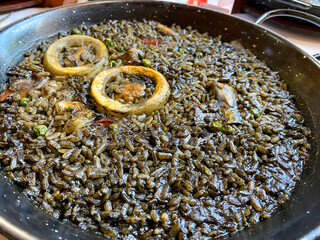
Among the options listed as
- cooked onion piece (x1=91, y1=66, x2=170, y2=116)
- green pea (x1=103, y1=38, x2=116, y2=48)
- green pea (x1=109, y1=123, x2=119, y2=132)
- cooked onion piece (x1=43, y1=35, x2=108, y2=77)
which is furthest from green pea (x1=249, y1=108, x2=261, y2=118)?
green pea (x1=103, y1=38, x2=116, y2=48)

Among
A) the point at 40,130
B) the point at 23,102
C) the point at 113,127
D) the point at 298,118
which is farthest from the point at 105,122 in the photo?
the point at 298,118

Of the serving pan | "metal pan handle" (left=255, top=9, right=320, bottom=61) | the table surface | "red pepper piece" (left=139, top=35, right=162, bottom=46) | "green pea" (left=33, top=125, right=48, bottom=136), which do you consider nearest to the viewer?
the serving pan

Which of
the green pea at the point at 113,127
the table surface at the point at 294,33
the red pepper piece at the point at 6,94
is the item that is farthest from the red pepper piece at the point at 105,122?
the table surface at the point at 294,33

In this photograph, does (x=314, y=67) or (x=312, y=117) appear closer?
(x=312, y=117)

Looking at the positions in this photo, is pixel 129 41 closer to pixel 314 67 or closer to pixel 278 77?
pixel 278 77

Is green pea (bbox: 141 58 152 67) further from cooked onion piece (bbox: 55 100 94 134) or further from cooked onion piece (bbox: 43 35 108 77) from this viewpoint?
cooked onion piece (bbox: 55 100 94 134)

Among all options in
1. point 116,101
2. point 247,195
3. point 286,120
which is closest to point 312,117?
point 286,120

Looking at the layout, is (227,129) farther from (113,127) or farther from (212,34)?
(212,34)
